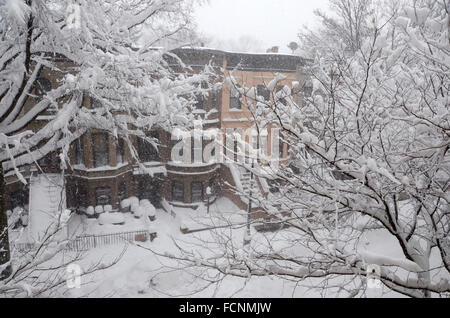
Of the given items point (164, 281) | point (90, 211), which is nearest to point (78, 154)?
point (90, 211)

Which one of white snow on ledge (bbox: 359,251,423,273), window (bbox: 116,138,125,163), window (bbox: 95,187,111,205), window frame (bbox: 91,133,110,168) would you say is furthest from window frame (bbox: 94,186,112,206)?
white snow on ledge (bbox: 359,251,423,273)

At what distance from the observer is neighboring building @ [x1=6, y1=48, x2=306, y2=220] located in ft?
53.9

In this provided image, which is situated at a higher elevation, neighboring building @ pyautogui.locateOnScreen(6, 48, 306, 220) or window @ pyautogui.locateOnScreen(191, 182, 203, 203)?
neighboring building @ pyautogui.locateOnScreen(6, 48, 306, 220)

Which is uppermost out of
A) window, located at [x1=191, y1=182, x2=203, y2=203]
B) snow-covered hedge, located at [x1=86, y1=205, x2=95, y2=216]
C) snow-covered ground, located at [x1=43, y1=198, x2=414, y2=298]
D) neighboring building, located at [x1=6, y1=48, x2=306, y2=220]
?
neighboring building, located at [x1=6, y1=48, x2=306, y2=220]

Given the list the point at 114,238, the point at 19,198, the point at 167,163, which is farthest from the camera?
the point at 167,163

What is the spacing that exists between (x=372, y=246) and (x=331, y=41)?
36.8 ft

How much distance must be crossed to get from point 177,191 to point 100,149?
17.7ft

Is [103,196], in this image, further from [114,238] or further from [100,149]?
[114,238]

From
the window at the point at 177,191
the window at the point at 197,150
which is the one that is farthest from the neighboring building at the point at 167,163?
the window at the point at 197,150

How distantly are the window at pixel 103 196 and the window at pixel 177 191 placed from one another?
3.97m

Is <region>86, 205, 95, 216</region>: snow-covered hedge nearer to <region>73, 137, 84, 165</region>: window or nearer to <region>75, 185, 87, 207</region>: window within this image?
<region>75, 185, 87, 207</region>: window

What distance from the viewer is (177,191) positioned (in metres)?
19.3
